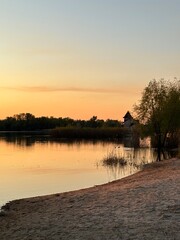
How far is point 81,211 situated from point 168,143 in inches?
1828

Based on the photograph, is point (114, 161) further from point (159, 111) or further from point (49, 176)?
point (159, 111)

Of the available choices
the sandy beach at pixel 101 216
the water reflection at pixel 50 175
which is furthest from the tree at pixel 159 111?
the sandy beach at pixel 101 216

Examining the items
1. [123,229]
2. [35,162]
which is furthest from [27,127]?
[123,229]

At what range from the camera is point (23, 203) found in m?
16.9

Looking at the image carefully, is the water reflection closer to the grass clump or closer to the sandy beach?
the grass clump

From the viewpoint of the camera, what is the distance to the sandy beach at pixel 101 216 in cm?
1033

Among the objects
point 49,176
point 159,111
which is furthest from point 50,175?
point 159,111

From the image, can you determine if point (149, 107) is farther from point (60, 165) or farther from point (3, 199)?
point (3, 199)

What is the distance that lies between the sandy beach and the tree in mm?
40723

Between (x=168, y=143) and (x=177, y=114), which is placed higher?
(x=177, y=114)

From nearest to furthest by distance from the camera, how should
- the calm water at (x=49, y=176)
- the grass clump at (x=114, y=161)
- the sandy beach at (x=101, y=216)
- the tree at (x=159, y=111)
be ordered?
the sandy beach at (x=101, y=216)
the calm water at (x=49, y=176)
the grass clump at (x=114, y=161)
the tree at (x=159, y=111)

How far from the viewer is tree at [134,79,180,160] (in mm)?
57750

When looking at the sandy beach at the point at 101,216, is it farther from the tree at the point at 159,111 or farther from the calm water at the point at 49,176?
the tree at the point at 159,111

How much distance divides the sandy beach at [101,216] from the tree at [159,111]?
4072 centimetres
